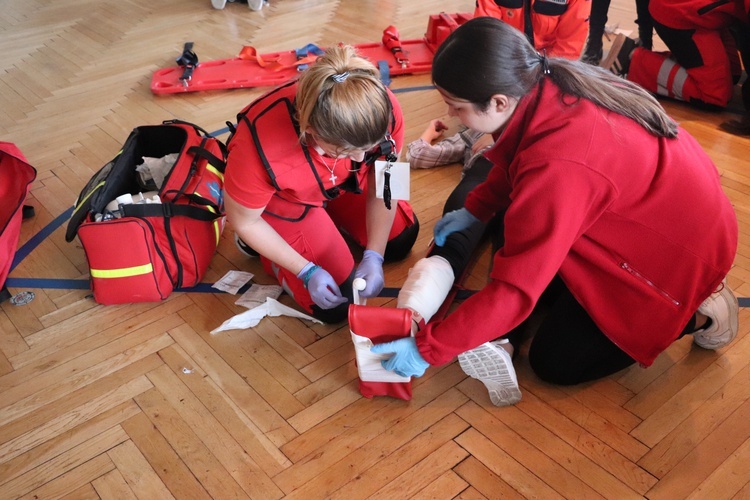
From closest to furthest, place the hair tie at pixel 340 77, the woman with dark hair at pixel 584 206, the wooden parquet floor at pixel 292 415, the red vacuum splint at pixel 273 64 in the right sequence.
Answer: the woman with dark hair at pixel 584 206 → the hair tie at pixel 340 77 → the wooden parquet floor at pixel 292 415 → the red vacuum splint at pixel 273 64

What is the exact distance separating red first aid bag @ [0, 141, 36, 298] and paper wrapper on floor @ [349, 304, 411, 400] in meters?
1.29

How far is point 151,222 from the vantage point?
1.86 meters

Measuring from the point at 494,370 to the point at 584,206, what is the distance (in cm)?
51

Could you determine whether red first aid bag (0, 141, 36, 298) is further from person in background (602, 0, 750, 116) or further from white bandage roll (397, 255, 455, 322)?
person in background (602, 0, 750, 116)

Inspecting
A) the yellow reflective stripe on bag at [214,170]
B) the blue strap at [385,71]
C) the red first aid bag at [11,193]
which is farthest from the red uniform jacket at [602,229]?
the blue strap at [385,71]

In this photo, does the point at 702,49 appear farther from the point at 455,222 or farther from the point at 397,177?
the point at 397,177

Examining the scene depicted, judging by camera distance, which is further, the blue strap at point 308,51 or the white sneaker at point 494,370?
the blue strap at point 308,51

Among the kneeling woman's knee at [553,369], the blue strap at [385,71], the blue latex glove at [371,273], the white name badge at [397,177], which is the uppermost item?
the white name badge at [397,177]

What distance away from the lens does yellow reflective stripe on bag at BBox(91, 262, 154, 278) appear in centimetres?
185

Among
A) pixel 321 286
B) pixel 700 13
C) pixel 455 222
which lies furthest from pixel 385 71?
pixel 321 286

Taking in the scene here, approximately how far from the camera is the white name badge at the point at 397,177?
1.58 meters

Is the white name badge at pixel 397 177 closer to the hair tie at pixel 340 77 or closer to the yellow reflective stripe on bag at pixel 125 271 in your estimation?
the hair tie at pixel 340 77

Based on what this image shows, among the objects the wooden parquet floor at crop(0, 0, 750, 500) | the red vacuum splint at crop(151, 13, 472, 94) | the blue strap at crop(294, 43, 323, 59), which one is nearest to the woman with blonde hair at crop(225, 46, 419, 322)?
the wooden parquet floor at crop(0, 0, 750, 500)

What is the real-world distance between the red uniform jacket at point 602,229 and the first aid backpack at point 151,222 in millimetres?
908
